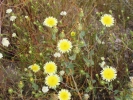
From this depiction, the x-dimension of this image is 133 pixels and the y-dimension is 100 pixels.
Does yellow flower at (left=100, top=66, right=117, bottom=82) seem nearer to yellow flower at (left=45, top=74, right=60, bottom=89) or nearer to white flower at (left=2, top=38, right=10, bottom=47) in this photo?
yellow flower at (left=45, top=74, right=60, bottom=89)

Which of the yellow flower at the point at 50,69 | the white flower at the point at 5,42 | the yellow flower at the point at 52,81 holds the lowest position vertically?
the yellow flower at the point at 52,81

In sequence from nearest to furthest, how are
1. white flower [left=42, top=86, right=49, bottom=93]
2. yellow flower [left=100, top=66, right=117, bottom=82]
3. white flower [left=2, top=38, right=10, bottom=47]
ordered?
yellow flower [left=100, top=66, right=117, bottom=82] < white flower [left=42, top=86, right=49, bottom=93] < white flower [left=2, top=38, right=10, bottom=47]

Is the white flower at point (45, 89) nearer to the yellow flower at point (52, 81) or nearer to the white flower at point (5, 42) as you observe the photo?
the yellow flower at point (52, 81)

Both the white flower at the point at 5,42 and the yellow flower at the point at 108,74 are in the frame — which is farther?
the white flower at the point at 5,42

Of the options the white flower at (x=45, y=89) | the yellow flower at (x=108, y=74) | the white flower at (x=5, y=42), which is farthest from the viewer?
the white flower at (x=5, y=42)

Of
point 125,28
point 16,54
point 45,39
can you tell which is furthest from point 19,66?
point 125,28

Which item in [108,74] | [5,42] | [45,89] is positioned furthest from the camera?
[5,42]

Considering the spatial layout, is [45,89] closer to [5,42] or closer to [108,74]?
[108,74]

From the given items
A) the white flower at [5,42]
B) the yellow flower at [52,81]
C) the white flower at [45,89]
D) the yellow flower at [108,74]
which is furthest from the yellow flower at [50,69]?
the white flower at [5,42]

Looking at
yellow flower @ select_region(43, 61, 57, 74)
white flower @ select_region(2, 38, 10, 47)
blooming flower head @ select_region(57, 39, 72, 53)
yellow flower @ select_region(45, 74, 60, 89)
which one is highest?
white flower @ select_region(2, 38, 10, 47)

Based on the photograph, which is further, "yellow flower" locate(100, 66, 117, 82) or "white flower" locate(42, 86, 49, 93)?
"white flower" locate(42, 86, 49, 93)

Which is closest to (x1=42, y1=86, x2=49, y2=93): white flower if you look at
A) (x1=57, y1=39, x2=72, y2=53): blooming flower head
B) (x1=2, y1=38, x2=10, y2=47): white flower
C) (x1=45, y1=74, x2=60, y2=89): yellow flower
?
(x1=45, y1=74, x2=60, y2=89): yellow flower

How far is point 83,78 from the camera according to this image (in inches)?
76.1

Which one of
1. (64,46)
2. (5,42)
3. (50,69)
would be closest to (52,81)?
(50,69)
